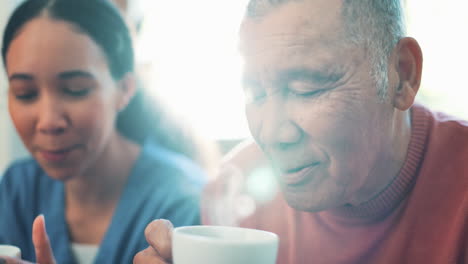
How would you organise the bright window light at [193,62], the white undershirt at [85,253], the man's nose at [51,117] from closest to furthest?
the man's nose at [51,117], the white undershirt at [85,253], the bright window light at [193,62]

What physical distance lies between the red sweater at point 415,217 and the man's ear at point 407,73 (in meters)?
0.09

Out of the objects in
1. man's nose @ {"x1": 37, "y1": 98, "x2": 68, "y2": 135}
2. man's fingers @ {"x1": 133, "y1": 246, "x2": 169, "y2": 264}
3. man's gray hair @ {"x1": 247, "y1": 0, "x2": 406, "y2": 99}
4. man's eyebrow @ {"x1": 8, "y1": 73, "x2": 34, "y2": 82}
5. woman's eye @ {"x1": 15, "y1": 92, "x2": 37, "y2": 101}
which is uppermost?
man's gray hair @ {"x1": 247, "y1": 0, "x2": 406, "y2": 99}

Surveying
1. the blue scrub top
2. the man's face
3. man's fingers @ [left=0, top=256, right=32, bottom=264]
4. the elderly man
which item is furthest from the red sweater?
man's fingers @ [left=0, top=256, right=32, bottom=264]

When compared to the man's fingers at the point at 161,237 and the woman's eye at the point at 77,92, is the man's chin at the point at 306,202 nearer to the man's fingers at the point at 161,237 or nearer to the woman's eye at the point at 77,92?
the man's fingers at the point at 161,237

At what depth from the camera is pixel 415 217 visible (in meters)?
0.66

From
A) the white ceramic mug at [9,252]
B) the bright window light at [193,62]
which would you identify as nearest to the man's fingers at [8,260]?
the white ceramic mug at [9,252]

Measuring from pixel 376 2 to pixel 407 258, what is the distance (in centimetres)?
39

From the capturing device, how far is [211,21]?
1.27m

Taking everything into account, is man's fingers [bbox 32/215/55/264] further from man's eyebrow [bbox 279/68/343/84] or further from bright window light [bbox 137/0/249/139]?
bright window light [bbox 137/0/249/139]

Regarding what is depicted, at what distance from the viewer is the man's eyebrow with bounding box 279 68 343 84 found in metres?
0.58

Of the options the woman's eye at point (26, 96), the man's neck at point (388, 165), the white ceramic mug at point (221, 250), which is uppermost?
the woman's eye at point (26, 96)

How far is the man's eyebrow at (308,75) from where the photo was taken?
58cm

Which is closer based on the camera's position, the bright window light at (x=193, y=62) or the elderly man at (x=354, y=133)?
the elderly man at (x=354, y=133)

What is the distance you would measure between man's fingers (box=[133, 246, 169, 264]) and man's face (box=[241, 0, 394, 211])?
0.20 metres
